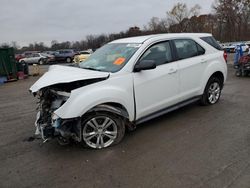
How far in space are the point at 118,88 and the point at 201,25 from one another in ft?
211

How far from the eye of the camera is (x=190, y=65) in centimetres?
491

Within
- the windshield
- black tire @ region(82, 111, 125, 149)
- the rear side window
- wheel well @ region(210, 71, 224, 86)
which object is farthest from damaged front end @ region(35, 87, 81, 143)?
wheel well @ region(210, 71, 224, 86)

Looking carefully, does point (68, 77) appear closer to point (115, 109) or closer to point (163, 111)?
point (115, 109)

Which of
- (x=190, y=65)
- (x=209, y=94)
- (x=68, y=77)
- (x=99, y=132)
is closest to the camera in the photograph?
(x=68, y=77)

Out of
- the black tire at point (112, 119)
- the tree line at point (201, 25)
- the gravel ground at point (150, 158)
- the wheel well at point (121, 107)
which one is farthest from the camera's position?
the tree line at point (201, 25)

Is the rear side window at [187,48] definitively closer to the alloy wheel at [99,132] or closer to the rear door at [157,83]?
the rear door at [157,83]

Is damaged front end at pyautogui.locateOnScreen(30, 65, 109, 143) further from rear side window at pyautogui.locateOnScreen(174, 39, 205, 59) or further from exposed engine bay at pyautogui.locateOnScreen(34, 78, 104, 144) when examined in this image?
rear side window at pyautogui.locateOnScreen(174, 39, 205, 59)

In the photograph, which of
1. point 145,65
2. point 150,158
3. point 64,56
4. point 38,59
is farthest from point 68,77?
point 38,59

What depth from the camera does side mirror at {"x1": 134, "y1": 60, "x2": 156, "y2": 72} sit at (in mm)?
3916

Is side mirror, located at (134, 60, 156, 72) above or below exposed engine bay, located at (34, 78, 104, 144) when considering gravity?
above

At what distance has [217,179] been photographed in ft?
9.41

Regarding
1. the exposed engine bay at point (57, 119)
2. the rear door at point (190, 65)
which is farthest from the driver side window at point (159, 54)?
the exposed engine bay at point (57, 119)

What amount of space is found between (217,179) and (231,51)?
112ft

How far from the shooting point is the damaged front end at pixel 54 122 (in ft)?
11.5
